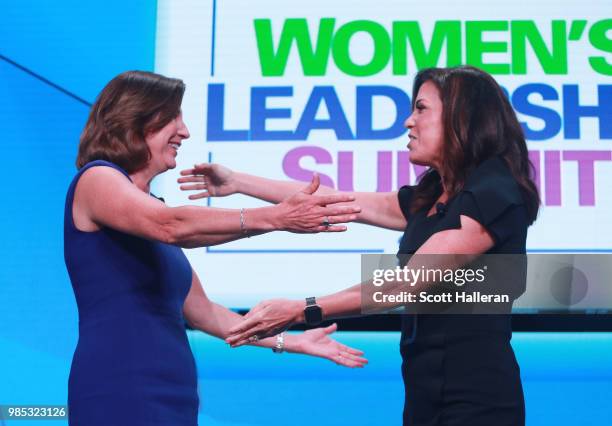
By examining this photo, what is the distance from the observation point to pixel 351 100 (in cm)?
276

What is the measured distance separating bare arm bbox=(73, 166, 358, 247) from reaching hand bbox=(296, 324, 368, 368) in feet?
1.68

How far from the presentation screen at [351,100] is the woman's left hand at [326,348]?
672 mm

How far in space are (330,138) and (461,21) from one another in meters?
0.68

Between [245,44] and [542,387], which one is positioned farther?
[245,44]

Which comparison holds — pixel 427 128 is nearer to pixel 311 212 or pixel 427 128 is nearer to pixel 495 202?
pixel 495 202

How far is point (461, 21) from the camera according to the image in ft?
9.16

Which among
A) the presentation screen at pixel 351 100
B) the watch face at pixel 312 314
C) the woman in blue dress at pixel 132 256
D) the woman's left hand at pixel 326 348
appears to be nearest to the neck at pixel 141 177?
the woman in blue dress at pixel 132 256

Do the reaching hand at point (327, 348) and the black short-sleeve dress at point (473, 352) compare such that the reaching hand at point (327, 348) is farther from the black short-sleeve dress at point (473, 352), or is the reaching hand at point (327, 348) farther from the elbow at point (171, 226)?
the elbow at point (171, 226)

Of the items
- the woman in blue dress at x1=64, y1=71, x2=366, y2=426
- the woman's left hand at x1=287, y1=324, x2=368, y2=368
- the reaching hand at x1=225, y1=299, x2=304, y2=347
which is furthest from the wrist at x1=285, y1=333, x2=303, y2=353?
the woman in blue dress at x1=64, y1=71, x2=366, y2=426

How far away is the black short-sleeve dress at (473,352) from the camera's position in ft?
5.32

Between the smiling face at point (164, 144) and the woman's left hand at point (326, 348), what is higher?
the smiling face at point (164, 144)

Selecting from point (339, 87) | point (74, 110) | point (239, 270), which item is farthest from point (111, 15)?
point (239, 270)

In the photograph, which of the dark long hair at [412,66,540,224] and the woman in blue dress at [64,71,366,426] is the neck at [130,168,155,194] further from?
the dark long hair at [412,66,540,224]

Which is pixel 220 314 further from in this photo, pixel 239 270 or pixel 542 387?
pixel 542 387
